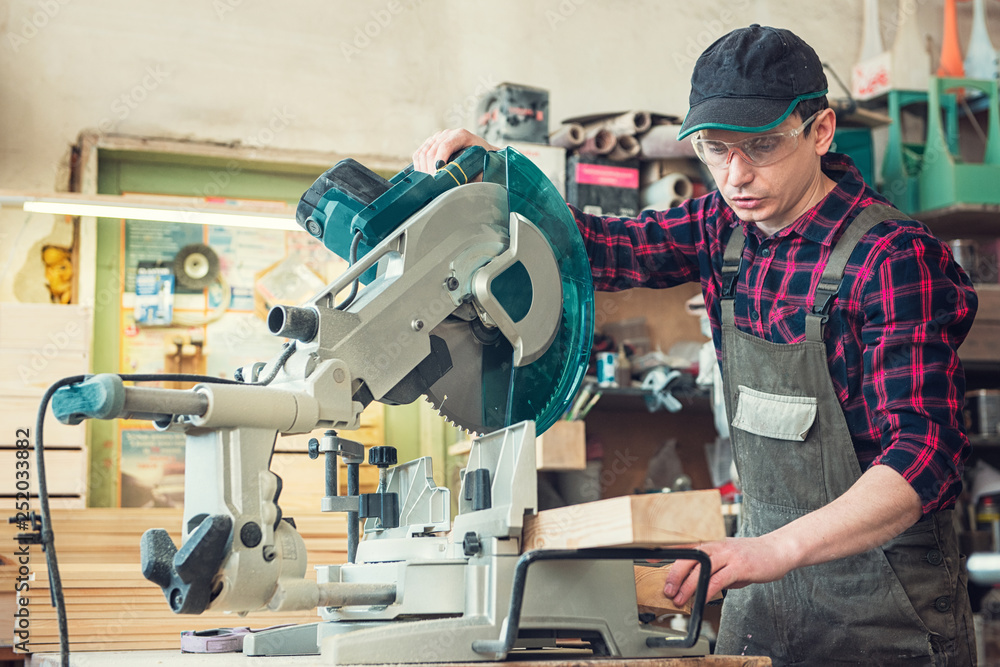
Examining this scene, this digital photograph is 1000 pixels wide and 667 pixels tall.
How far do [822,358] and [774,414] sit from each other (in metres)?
0.14

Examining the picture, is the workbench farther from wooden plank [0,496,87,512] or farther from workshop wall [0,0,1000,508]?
workshop wall [0,0,1000,508]

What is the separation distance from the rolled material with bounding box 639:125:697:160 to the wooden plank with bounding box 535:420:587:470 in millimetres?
1174

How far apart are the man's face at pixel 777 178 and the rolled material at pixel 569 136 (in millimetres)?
2203

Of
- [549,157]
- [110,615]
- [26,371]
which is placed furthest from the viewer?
[549,157]

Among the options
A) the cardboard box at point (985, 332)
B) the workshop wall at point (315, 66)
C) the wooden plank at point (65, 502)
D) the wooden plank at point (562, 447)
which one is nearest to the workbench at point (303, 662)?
the wooden plank at point (562, 447)

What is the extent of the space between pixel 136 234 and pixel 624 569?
3.32 meters

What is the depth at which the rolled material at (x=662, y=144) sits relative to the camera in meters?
3.89

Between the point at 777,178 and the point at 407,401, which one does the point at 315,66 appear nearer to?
the point at 777,178

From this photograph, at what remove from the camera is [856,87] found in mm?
4578

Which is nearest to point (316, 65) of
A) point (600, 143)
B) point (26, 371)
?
point (600, 143)

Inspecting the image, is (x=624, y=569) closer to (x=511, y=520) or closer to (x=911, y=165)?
(x=511, y=520)

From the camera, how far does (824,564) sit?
5.33 feet

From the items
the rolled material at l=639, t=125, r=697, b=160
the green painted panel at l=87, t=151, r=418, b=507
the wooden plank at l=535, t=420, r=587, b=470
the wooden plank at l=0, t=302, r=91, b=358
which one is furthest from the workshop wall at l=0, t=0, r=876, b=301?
the wooden plank at l=535, t=420, r=587, b=470

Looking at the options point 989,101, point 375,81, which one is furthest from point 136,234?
point 989,101
